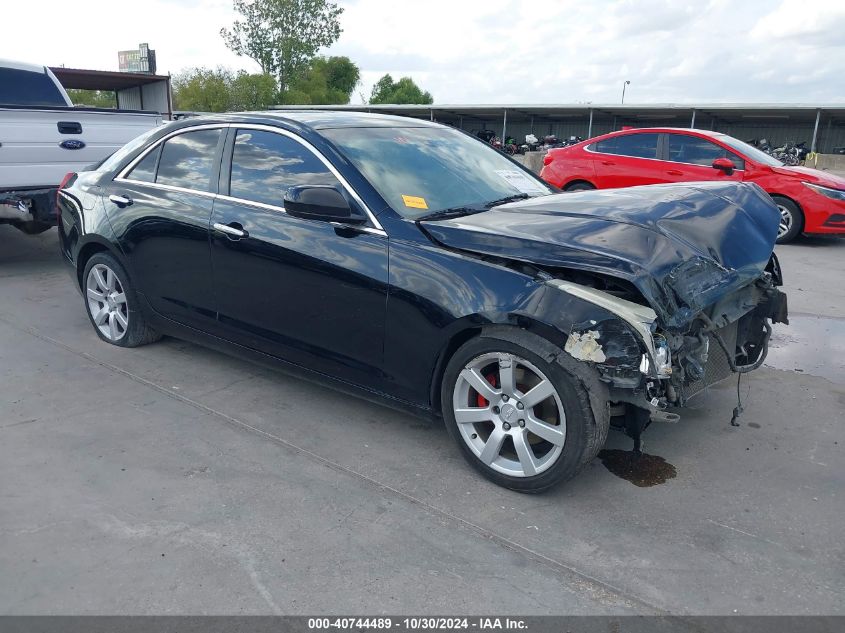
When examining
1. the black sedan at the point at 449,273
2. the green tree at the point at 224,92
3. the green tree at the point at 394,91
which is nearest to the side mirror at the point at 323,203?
the black sedan at the point at 449,273

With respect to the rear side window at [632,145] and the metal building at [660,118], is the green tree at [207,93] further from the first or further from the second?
the rear side window at [632,145]

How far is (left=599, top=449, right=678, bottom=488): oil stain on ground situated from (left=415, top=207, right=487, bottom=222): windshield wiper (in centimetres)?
150

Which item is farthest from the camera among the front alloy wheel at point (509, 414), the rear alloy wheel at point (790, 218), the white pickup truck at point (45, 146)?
the rear alloy wheel at point (790, 218)

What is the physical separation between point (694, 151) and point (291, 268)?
8282mm

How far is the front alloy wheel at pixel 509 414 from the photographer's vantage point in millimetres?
3158

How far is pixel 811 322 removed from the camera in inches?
245

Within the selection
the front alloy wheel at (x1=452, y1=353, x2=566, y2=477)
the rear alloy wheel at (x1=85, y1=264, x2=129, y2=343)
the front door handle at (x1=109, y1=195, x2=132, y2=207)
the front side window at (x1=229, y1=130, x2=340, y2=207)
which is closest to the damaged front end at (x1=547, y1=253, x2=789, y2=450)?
the front alloy wheel at (x1=452, y1=353, x2=566, y2=477)

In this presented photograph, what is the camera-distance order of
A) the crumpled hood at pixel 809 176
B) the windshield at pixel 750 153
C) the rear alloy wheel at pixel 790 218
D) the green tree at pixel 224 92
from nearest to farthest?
the crumpled hood at pixel 809 176, the rear alloy wheel at pixel 790 218, the windshield at pixel 750 153, the green tree at pixel 224 92

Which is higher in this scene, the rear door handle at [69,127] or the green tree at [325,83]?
the green tree at [325,83]

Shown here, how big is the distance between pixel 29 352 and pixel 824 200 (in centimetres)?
972

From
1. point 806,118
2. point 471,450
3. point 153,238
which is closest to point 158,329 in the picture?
point 153,238

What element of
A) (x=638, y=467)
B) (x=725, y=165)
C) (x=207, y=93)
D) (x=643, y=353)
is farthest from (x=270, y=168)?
(x=207, y=93)

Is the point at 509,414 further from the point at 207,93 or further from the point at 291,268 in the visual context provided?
the point at 207,93

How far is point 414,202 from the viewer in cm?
377
